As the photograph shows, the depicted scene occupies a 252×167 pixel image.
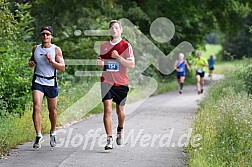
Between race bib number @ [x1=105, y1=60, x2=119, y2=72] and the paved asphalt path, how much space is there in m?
1.36

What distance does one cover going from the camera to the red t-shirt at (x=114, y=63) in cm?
1052

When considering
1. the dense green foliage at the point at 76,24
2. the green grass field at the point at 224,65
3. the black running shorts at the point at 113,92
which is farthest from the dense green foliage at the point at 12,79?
the green grass field at the point at 224,65

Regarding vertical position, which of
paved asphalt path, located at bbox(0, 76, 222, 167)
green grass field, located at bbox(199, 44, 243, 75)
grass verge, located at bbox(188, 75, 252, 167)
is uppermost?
grass verge, located at bbox(188, 75, 252, 167)

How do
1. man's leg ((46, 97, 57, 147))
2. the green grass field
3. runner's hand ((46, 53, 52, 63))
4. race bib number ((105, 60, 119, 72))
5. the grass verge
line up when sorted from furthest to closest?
1. the green grass field
2. man's leg ((46, 97, 57, 147))
3. runner's hand ((46, 53, 52, 63))
4. race bib number ((105, 60, 119, 72))
5. the grass verge

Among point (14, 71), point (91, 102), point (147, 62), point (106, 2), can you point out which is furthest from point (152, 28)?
point (14, 71)

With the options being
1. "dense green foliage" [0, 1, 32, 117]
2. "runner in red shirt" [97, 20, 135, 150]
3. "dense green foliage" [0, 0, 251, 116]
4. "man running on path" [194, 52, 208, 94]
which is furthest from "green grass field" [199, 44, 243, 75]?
"runner in red shirt" [97, 20, 135, 150]

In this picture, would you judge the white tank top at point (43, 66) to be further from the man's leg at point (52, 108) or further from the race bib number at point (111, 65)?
the race bib number at point (111, 65)

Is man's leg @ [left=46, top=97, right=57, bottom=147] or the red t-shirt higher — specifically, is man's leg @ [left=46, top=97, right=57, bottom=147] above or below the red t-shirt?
below

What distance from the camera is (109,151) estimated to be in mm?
10336

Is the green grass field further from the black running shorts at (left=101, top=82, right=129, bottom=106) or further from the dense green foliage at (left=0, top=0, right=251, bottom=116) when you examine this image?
the black running shorts at (left=101, top=82, right=129, bottom=106)

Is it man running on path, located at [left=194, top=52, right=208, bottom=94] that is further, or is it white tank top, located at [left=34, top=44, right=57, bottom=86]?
man running on path, located at [left=194, top=52, right=208, bottom=94]

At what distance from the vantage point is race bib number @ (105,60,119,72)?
10492 mm

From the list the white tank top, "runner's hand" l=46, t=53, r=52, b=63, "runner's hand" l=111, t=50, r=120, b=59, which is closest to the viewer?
"runner's hand" l=111, t=50, r=120, b=59

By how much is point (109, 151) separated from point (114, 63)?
147 cm
